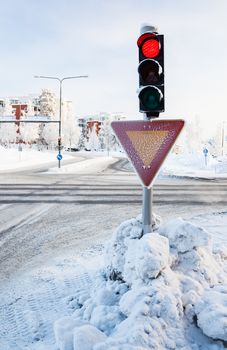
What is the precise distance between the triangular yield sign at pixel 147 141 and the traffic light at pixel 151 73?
0.56ft

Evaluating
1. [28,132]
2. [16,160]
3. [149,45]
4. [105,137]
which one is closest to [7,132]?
[28,132]

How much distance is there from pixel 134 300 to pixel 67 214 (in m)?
5.96

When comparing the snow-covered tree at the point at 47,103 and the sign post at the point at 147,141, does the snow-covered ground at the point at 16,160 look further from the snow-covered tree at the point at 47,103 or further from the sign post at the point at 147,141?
the snow-covered tree at the point at 47,103

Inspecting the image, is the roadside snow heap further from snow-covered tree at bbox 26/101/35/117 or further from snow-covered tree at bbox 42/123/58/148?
snow-covered tree at bbox 26/101/35/117

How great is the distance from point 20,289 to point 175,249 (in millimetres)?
1854

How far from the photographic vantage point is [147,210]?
3535 millimetres

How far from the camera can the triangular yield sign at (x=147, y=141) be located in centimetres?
324

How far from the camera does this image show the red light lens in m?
3.38

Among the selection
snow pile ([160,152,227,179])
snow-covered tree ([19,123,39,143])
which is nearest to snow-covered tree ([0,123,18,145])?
snow-covered tree ([19,123,39,143])

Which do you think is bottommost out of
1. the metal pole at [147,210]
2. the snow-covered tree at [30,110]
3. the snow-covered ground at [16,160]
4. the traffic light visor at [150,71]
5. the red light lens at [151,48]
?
the snow-covered ground at [16,160]

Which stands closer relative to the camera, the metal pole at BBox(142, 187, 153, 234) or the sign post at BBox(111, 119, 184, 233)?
the sign post at BBox(111, 119, 184, 233)

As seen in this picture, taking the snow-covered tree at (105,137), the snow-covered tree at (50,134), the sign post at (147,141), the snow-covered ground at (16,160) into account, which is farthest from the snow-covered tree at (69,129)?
the sign post at (147,141)

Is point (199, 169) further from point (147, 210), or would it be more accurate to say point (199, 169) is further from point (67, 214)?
point (147, 210)

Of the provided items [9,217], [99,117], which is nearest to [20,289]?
[9,217]
